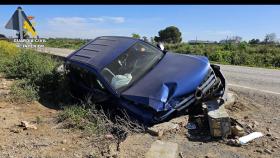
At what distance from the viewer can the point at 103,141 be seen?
4578 mm

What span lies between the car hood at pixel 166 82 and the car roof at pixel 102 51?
32.5 inches

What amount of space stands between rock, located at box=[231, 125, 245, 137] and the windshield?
1811 millimetres

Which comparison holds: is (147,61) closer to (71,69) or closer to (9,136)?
(71,69)

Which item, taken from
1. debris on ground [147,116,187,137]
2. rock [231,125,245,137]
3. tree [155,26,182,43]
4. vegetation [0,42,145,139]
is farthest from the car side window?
tree [155,26,182,43]

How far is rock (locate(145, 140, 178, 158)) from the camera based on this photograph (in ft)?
13.0

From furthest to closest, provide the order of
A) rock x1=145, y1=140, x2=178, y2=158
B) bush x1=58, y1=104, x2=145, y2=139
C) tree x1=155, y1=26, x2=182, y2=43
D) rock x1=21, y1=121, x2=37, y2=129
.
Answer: tree x1=155, y1=26, x2=182, y2=43 → rock x1=21, y1=121, x2=37, y2=129 → bush x1=58, y1=104, x2=145, y2=139 → rock x1=145, y1=140, x2=178, y2=158

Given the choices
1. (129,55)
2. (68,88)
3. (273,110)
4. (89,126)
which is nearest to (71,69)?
(68,88)

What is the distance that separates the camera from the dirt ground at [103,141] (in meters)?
4.11

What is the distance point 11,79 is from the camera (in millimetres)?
9391

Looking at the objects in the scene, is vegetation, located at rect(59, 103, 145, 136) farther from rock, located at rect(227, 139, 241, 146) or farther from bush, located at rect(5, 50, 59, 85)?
bush, located at rect(5, 50, 59, 85)

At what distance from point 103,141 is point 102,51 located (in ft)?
7.89

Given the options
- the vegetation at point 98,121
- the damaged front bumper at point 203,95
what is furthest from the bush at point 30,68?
the damaged front bumper at point 203,95

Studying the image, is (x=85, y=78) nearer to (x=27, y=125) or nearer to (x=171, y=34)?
(x=27, y=125)

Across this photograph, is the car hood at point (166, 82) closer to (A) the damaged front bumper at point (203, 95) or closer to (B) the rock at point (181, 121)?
(A) the damaged front bumper at point (203, 95)
